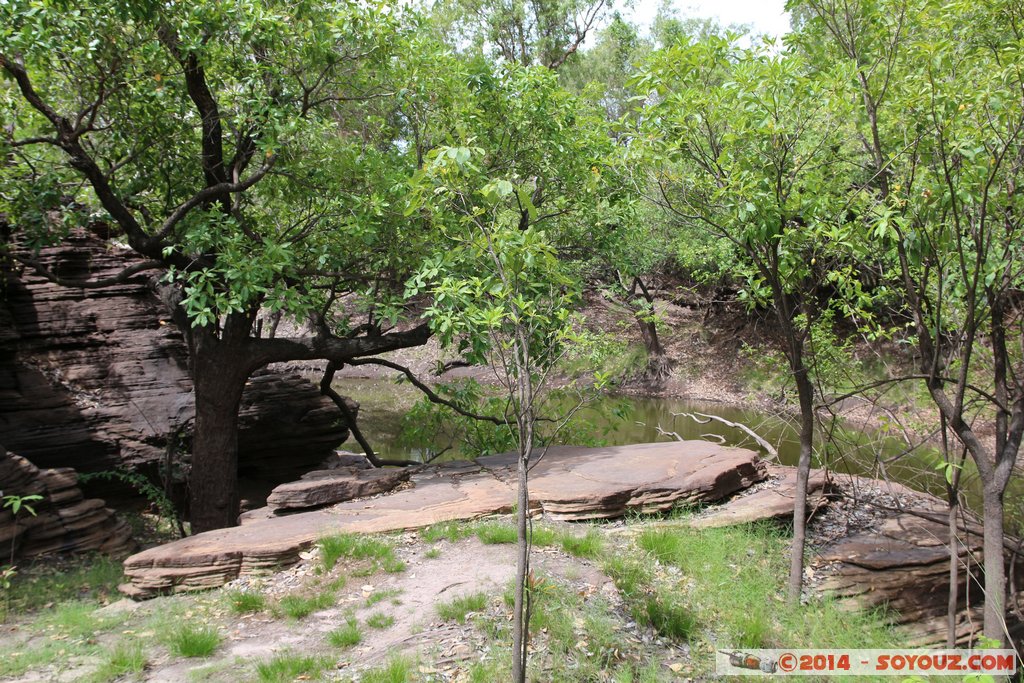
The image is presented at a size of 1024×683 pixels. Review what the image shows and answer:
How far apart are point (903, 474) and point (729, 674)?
7.64m

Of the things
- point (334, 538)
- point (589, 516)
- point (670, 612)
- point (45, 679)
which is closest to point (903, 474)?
point (589, 516)

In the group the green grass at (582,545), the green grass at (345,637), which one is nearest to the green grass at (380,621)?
the green grass at (345,637)

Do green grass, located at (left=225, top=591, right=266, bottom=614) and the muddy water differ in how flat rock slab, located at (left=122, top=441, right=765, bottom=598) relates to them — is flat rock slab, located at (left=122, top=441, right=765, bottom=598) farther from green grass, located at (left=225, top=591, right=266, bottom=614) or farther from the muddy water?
the muddy water

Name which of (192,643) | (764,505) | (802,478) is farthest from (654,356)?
(192,643)

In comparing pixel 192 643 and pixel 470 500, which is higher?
pixel 470 500

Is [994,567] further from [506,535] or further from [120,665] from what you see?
[120,665]

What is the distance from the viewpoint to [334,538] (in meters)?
6.24

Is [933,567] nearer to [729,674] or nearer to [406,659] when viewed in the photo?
[729,674]

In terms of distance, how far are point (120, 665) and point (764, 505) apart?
612 cm

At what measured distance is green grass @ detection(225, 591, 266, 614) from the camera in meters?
5.35

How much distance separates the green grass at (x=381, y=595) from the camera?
5.40 m

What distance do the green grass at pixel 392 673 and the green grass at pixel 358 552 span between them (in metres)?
1.56

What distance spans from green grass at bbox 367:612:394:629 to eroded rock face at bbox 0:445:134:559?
4625 millimetres

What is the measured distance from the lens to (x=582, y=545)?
20.3 feet
